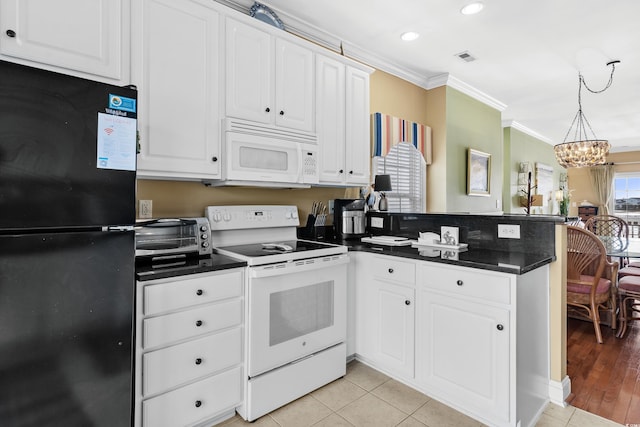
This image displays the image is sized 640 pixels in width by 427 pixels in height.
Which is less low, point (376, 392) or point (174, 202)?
point (174, 202)

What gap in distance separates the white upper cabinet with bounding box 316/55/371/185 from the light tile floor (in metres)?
1.52

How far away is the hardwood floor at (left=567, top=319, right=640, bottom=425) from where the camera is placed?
208 cm

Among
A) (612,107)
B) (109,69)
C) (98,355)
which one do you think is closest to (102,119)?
(109,69)

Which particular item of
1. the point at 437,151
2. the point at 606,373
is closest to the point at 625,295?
the point at 606,373

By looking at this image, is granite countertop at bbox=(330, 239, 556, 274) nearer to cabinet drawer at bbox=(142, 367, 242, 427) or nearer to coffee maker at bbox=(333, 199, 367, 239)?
coffee maker at bbox=(333, 199, 367, 239)

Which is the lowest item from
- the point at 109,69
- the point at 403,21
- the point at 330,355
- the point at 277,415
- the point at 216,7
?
the point at 277,415

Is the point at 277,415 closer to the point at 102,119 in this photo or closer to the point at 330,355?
the point at 330,355

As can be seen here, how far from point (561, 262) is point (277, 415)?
6.29 feet

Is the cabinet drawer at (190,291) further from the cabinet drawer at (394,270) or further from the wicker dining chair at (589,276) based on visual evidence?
the wicker dining chair at (589,276)

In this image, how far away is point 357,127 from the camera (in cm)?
299

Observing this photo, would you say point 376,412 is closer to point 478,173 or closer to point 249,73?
point 249,73

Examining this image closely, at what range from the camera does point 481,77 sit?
13.6 feet

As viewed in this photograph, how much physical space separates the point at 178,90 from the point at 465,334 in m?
2.12

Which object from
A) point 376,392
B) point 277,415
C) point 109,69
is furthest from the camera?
point 376,392
